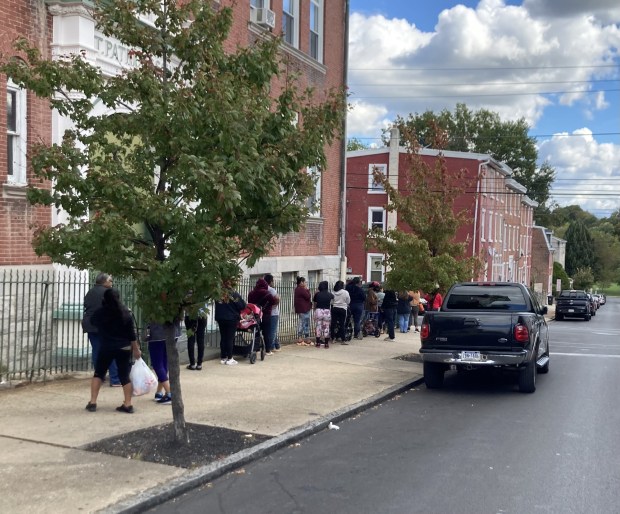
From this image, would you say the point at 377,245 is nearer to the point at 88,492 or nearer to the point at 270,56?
the point at 270,56

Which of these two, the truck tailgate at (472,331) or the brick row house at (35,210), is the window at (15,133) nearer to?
the brick row house at (35,210)

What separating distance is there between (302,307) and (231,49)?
6.18 meters

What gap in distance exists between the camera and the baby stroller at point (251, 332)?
13.4m

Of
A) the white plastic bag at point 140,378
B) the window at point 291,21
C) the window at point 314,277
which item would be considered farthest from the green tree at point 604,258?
the white plastic bag at point 140,378

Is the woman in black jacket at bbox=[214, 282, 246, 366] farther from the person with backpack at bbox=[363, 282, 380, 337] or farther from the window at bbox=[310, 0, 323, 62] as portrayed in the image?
the window at bbox=[310, 0, 323, 62]

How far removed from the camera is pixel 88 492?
5.66 meters

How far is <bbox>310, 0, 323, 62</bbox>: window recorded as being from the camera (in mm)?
21016

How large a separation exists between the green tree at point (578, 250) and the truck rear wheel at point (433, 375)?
4062 inches

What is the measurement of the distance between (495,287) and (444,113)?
59444mm

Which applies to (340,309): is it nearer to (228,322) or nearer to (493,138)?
(228,322)

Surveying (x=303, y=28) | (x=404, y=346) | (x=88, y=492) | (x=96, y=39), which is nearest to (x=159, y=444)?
(x=88, y=492)

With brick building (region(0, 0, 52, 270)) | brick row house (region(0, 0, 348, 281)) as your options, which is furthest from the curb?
brick building (region(0, 0, 52, 270))

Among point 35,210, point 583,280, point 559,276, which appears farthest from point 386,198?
point 583,280

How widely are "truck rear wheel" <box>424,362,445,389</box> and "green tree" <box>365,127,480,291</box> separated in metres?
3.51
